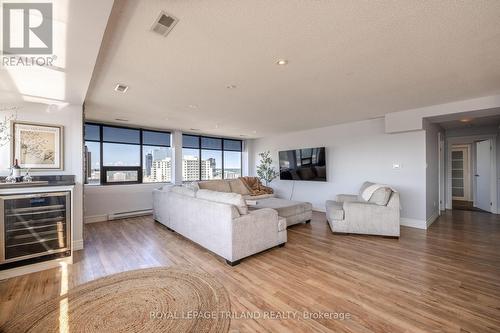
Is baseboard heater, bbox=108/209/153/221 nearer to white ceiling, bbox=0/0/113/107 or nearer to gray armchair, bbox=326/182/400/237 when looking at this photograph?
white ceiling, bbox=0/0/113/107

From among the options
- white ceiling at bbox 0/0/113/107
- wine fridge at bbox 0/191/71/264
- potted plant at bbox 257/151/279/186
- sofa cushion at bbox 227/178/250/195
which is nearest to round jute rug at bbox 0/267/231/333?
wine fridge at bbox 0/191/71/264

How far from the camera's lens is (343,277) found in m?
2.47

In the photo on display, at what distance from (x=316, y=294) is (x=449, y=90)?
11.9ft

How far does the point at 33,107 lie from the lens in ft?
10.4

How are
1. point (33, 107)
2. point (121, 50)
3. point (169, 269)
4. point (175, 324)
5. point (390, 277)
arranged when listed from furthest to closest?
point (33, 107), point (169, 269), point (390, 277), point (121, 50), point (175, 324)

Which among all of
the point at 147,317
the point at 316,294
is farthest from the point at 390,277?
the point at 147,317

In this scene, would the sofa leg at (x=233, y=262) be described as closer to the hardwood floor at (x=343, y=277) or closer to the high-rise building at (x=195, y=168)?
the hardwood floor at (x=343, y=277)

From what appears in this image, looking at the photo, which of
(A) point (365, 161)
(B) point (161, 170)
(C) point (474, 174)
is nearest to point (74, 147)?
(B) point (161, 170)

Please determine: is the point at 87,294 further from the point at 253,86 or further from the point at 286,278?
the point at 253,86

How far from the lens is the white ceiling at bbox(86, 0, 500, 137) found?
1.58 meters

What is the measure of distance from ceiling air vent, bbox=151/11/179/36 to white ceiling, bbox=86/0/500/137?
0.13ft

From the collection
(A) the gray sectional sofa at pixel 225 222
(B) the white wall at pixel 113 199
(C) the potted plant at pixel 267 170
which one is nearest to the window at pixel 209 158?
(C) the potted plant at pixel 267 170

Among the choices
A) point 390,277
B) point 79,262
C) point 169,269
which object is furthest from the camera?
point 79,262

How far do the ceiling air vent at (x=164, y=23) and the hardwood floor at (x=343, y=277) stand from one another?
8.33ft
